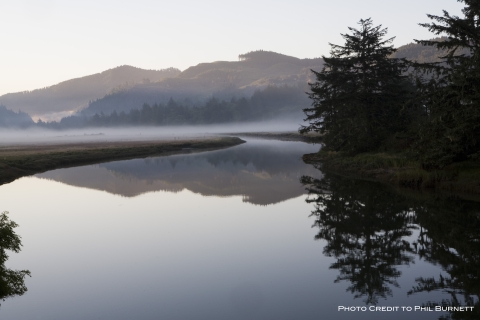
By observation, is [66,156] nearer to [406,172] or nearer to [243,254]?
[406,172]

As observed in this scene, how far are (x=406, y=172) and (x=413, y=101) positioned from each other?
1026 centimetres

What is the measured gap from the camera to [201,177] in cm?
4653

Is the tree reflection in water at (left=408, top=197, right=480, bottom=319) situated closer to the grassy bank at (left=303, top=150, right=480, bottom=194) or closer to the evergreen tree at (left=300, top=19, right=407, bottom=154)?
the grassy bank at (left=303, top=150, right=480, bottom=194)

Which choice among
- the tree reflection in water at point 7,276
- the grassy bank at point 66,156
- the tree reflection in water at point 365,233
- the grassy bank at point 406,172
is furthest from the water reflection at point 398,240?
the grassy bank at point 66,156

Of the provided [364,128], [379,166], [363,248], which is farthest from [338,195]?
[364,128]

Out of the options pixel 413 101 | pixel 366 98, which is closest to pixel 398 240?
pixel 413 101

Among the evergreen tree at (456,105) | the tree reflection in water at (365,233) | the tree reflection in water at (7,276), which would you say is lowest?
the tree reflection in water at (365,233)

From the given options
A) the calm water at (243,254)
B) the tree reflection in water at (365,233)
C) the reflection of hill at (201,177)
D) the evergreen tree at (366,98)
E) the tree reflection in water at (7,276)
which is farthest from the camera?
the evergreen tree at (366,98)

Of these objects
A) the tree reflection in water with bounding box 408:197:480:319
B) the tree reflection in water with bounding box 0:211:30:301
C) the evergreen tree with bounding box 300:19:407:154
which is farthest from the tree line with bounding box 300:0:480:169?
the tree reflection in water with bounding box 0:211:30:301

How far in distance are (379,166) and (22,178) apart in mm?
33066

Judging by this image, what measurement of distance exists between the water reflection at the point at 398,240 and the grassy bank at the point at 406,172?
8.08 ft

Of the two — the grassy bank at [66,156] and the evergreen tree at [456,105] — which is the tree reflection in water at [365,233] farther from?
the grassy bank at [66,156]

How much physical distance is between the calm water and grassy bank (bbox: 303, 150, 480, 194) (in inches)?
85.0

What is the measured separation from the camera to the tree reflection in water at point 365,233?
15.4 meters
